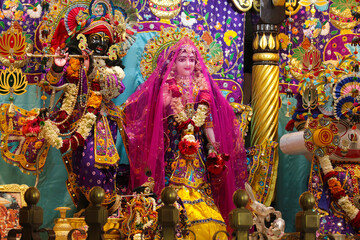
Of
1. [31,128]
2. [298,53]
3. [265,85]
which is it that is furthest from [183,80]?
[298,53]

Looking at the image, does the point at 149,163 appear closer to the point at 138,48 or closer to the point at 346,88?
the point at 138,48

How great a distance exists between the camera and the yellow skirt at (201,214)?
20.1ft

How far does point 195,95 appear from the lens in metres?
6.60

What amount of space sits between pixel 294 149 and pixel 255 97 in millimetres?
797

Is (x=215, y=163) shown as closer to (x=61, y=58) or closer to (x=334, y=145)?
→ (x=334, y=145)

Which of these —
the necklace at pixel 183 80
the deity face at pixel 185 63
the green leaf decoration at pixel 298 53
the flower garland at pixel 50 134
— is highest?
the green leaf decoration at pixel 298 53

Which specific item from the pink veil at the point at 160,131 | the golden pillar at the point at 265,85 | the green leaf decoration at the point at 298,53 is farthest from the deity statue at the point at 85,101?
the green leaf decoration at the point at 298,53

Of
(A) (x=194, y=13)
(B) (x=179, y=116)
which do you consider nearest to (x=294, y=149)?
(B) (x=179, y=116)

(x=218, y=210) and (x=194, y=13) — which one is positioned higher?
(x=194, y=13)

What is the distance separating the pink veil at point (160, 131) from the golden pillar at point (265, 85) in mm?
605

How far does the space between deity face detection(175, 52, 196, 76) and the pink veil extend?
5 centimetres

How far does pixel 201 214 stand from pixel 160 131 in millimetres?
780

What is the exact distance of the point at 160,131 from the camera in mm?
6410

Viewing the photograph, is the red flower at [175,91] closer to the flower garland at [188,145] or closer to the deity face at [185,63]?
the deity face at [185,63]
